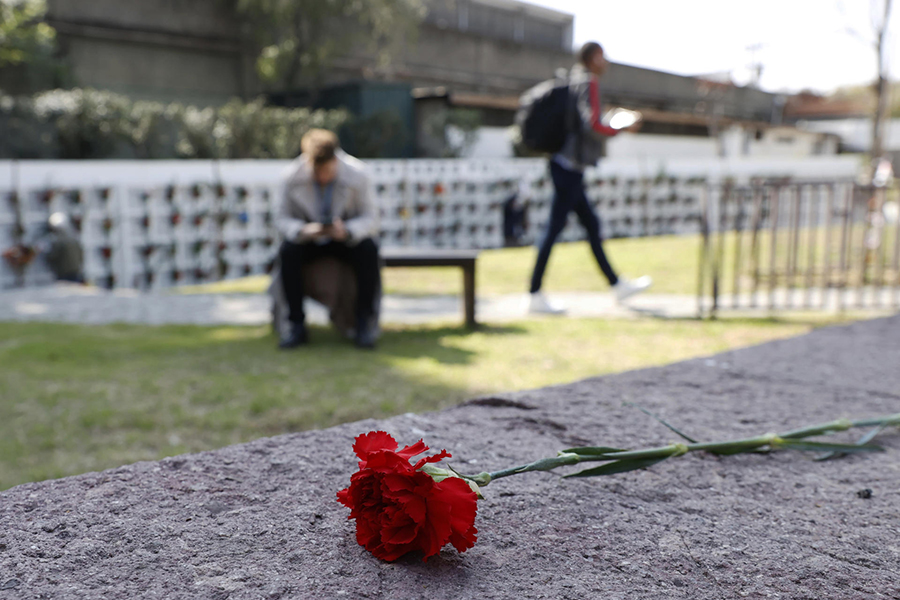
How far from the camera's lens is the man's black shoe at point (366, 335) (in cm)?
480

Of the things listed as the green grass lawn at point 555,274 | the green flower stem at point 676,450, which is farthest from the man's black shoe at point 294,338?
the green flower stem at point 676,450

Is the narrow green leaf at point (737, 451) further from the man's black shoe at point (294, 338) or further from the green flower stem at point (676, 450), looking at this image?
the man's black shoe at point (294, 338)

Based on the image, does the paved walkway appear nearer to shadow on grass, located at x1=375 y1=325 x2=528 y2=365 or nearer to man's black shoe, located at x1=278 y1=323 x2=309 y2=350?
shadow on grass, located at x1=375 y1=325 x2=528 y2=365

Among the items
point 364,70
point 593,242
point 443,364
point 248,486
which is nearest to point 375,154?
point 364,70

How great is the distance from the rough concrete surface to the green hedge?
45.1ft

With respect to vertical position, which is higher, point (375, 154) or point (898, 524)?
point (375, 154)

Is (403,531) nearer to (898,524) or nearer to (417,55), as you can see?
(898,524)

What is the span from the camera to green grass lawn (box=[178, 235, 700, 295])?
25.4 feet

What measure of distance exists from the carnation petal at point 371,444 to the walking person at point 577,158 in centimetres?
502

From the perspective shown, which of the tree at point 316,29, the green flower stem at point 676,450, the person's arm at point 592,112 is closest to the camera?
the green flower stem at point 676,450

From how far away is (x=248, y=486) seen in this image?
1.28m

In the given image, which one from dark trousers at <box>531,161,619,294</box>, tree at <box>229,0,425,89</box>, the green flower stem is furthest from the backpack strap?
tree at <box>229,0,425,89</box>

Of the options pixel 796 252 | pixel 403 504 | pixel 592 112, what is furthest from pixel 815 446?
pixel 796 252

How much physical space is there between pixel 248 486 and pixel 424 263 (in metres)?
4.26
